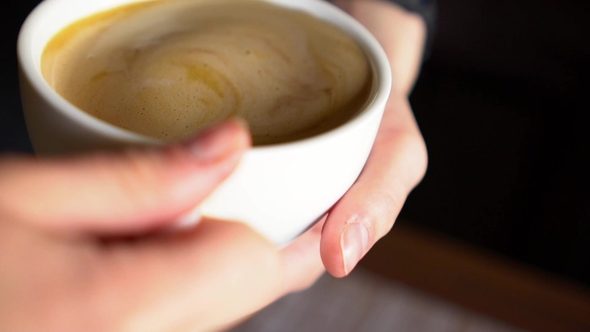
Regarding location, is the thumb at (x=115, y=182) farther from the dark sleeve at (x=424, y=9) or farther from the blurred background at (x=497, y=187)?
the blurred background at (x=497, y=187)

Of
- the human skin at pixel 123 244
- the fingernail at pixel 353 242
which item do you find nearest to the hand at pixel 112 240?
the human skin at pixel 123 244

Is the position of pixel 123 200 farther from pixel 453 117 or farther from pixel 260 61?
pixel 453 117

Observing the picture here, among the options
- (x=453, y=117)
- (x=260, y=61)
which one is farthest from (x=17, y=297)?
(x=453, y=117)

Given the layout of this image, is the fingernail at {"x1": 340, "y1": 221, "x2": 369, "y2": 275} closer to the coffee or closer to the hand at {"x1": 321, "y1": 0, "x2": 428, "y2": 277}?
the hand at {"x1": 321, "y1": 0, "x2": 428, "y2": 277}

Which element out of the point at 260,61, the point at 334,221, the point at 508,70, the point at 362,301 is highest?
the point at 260,61

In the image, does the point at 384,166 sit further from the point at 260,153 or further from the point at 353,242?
the point at 260,153

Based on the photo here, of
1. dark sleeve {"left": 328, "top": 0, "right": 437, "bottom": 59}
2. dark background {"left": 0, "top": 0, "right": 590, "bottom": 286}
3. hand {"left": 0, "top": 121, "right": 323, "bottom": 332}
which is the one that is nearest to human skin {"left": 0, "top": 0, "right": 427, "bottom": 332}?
hand {"left": 0, "top": 121, "right": 323, "bottom": 332}

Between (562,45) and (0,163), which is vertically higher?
(0,163)
